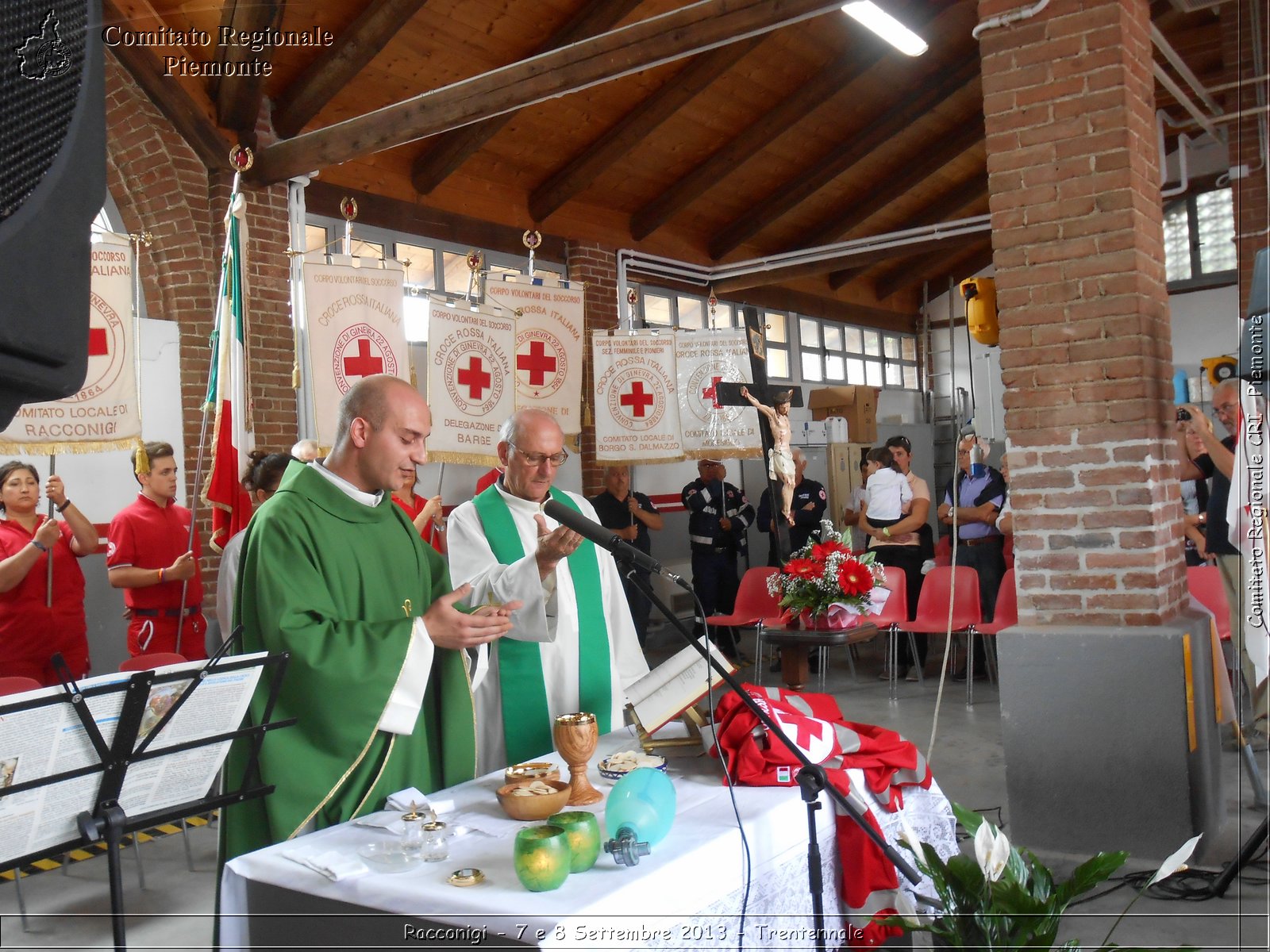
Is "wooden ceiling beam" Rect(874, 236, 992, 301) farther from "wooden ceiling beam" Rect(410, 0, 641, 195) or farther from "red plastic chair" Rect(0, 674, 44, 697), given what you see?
"red plastic chair" Rect(0, 674, 44, 697)

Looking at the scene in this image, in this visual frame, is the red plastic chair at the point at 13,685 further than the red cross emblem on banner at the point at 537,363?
No

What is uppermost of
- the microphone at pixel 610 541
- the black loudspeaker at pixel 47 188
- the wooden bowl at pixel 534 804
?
the black loudspeaker at pixel 47 188

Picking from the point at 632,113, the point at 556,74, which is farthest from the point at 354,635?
the point at 632,113

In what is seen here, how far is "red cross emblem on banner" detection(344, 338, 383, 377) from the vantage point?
20.5 ft

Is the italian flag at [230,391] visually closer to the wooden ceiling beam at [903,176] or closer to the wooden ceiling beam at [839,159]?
the wooden ceiling beam at [839,159]

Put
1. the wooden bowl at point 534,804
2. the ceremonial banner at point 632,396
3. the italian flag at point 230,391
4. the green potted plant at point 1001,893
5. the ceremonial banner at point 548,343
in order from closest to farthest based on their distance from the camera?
the green potted plant at point 1001,893, the wooden bowl at point 534,804, the italian flag at point 230,391, the ceremonial banner at point 548,343, the ceremonial banner at point 632,396

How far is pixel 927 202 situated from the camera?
1321 centimetres

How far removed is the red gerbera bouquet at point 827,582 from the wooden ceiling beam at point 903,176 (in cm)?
620

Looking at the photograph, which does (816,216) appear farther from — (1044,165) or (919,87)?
(1044,165)

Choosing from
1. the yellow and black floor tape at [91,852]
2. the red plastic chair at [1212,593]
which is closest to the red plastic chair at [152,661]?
the yellow and black floor tape at [91,852]

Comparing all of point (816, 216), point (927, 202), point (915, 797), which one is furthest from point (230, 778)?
point (927, 202)

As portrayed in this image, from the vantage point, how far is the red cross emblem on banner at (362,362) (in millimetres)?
6262

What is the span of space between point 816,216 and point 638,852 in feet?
38.1

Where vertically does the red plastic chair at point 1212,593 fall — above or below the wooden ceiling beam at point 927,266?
below
